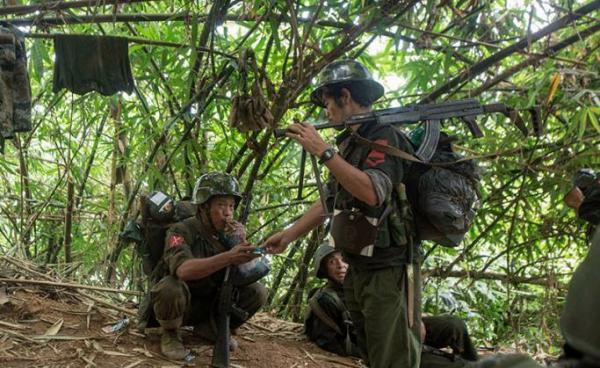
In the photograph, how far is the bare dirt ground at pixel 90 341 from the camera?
144 inches

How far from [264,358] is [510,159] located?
7.27 ft

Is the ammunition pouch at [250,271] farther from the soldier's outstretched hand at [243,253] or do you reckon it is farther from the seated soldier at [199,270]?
the soldier's outstretched hand at [243,253]

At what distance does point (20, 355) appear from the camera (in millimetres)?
3553

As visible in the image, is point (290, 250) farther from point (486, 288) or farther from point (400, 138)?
point (400, 138)

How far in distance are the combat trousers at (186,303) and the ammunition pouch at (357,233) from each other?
141 cm

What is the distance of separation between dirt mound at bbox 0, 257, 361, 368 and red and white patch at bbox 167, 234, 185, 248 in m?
0.65

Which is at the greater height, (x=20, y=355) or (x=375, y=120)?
(x=375, y=120)

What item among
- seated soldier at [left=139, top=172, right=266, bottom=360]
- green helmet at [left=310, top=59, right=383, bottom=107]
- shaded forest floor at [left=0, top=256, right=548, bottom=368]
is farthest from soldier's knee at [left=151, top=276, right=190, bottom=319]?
green helmet at [left=310, top=59, right=383, bottom=107]

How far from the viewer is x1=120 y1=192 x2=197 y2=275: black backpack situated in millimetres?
4027

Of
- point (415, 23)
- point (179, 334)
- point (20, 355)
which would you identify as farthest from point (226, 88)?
point (20, 355)

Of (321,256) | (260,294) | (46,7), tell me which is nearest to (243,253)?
(260,294)

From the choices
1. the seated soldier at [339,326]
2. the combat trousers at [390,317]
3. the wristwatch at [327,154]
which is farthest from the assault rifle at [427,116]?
the seated soldier at [339,326]

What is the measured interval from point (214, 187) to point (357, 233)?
1482 mm

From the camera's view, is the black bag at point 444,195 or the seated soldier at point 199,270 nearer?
the black bag at point 444,195
